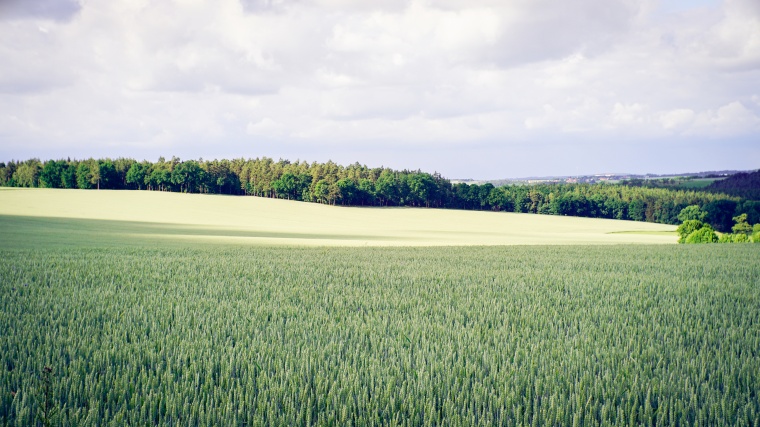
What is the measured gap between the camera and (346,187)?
10631 cm

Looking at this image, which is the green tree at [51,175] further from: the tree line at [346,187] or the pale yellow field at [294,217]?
the pale yellow field at [294,217]

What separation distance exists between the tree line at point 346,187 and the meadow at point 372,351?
92.7 metres

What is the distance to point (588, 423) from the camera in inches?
213

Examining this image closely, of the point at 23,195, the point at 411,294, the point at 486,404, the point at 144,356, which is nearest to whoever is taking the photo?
the point at 486,404

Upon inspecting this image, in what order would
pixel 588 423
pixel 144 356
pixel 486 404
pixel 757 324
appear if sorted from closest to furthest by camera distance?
pixel 588 423 < pixel 486 404 < pixel 144 356 < pixel 757 324

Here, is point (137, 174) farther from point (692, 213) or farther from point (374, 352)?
point (374, 352)

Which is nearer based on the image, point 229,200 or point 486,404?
point 486,404

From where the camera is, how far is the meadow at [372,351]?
18.3ft

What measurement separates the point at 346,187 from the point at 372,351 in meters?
99.1

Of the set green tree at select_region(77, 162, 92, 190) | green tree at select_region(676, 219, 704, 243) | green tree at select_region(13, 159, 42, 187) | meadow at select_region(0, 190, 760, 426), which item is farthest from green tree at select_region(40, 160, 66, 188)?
green tree at select_region(676, 219, 704, 243)

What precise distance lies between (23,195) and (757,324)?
9228cm

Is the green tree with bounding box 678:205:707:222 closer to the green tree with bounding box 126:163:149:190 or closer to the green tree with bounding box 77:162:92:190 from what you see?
the green tree with bounding box 126:163:149:190

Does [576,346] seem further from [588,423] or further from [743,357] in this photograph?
[588,423]

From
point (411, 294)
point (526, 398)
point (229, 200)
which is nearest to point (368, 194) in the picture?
point (229, 200)
